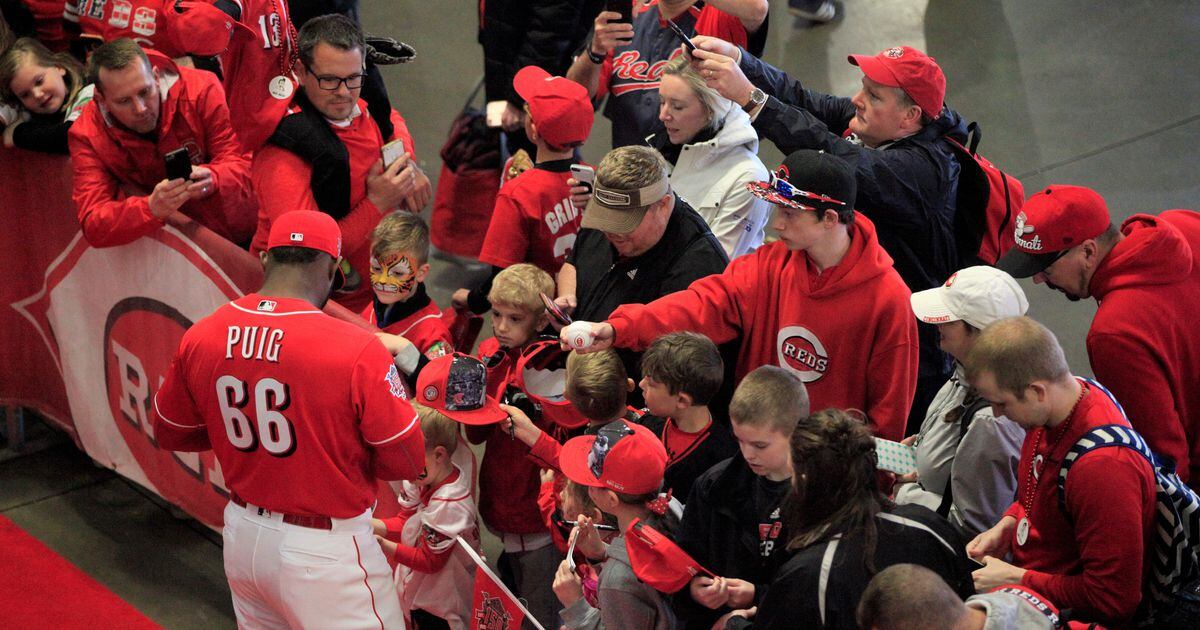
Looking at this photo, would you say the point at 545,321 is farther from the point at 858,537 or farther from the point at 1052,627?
the point at 1052,627

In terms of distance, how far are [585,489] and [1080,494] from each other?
4.77ft

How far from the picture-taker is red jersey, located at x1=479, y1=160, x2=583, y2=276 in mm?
5059

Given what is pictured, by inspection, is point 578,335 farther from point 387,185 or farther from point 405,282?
point 387,185

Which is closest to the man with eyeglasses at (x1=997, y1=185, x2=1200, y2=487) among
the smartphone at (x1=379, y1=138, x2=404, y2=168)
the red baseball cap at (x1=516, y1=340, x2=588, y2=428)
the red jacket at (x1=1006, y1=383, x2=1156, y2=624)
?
the red jacket at (x1=1006, y1=383, x2=1156, y2=624)

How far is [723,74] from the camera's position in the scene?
4547 mm

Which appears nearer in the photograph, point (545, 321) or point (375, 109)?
point (545, 321)

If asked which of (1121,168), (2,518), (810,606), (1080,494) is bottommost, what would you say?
(2,518)

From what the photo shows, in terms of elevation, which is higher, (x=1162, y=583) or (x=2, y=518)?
(x=1162, y=583)

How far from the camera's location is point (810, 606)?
2.96 m

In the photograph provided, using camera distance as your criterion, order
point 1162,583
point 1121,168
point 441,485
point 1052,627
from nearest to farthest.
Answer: point 1052,627 → point 1162,583 → point 441,485 → point 1121,168

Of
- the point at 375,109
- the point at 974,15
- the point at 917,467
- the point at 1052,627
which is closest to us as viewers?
the point at 1052,627

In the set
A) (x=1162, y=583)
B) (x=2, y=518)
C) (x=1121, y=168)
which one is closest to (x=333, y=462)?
(x=1162, y=583)

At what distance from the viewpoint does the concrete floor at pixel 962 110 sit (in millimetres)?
5773

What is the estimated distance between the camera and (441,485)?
4262 mm
